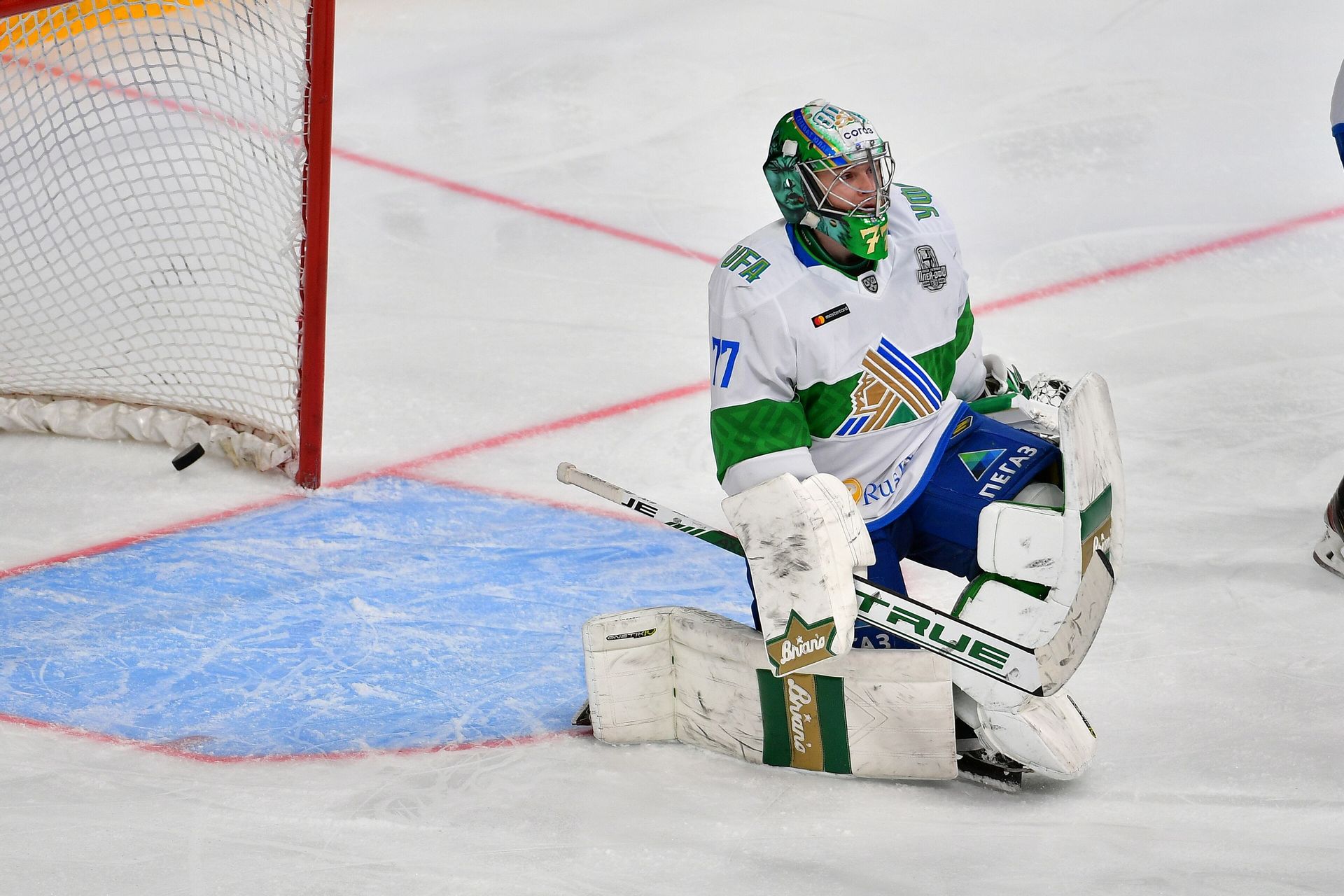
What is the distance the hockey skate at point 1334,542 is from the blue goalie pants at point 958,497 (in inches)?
43.0

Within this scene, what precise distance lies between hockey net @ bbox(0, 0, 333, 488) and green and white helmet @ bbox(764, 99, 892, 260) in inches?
63.0

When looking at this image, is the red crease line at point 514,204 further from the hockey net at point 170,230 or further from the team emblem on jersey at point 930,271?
the team emblem on jersey at point 930,271

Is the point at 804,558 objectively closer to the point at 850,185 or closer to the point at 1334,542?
the point at 850,185

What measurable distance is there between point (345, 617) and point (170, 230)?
5.47 feet

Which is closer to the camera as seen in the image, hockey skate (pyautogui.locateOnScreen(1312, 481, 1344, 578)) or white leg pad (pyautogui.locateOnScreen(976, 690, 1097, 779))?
white leg pad (pyautogui.locateOnScreen(976, 690, 1097, 779))

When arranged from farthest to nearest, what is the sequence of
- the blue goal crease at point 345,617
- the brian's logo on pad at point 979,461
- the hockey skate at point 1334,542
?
1. the hockey skate at point 1334,542
2. the blue goal crease at point 345,617
3. the brian's logo on pad at point 979,461

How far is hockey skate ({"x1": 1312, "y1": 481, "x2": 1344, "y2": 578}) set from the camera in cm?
357

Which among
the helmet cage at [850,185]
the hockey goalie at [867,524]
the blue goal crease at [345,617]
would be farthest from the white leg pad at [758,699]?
the helmet cage at [850,185]

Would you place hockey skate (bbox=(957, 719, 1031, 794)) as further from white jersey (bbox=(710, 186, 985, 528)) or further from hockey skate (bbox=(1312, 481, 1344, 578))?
hockey skate (bbox=(1312, 481, 1344, 578))

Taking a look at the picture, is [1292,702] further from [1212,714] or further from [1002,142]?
[1002,142]

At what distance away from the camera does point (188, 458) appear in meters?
4.24

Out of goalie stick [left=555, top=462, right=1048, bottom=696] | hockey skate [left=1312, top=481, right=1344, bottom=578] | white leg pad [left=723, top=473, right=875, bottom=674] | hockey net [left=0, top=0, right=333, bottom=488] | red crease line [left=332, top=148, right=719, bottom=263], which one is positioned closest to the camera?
white leg pad [left=723, top=473, right=875, bottom=674]

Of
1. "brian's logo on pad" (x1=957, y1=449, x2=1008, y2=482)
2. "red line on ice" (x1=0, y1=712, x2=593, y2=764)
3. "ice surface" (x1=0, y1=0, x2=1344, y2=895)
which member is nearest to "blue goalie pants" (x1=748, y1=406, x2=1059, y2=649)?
"brian's logo on pad" (x1=957, y1=449, x2=1008, y2=482)

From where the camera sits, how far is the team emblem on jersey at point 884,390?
2.73 meters
